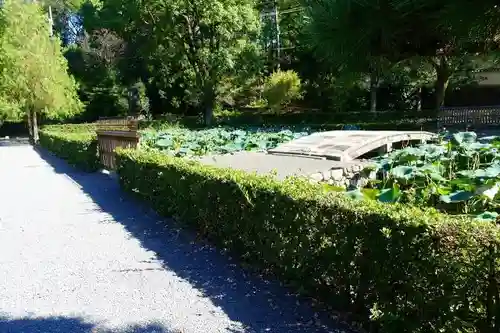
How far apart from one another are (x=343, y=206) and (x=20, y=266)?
4.36 m

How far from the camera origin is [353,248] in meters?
3.94

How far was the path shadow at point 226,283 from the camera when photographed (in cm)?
409

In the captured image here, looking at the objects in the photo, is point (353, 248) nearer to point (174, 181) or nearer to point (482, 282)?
point (482, 282)

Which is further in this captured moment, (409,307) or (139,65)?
(139,65)

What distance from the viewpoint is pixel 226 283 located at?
5102mm

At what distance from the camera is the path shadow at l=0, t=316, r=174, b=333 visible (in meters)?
4.03

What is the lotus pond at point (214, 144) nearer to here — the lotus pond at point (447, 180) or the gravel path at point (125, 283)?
the gravel path at point (125, 283)

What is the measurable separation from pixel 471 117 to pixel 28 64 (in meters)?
26.0

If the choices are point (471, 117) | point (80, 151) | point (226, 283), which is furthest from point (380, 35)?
point (471, 117)

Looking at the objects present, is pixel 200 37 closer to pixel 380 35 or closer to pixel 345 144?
pixel 345 144

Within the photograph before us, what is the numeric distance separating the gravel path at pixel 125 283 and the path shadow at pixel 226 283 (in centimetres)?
1

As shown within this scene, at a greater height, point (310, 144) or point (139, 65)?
point (139, 65)

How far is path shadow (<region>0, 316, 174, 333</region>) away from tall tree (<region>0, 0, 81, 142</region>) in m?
28.2

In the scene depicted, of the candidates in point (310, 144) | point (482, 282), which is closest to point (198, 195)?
point (482, 282)
